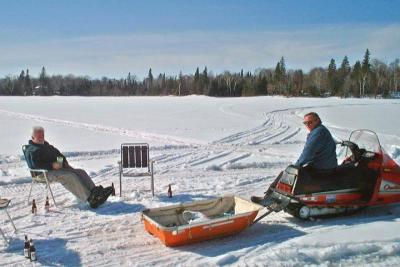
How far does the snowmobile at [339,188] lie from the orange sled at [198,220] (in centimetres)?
42

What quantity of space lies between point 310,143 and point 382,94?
82.8 meters

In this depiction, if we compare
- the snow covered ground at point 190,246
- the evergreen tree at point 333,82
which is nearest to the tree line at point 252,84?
the evergreen tree at point 333,82

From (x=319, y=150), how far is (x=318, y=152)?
0.11 feet

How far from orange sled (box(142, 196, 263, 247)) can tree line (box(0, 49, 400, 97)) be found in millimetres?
75901

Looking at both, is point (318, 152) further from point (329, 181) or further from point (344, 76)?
point (344, 76)

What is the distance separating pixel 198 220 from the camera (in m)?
6.28

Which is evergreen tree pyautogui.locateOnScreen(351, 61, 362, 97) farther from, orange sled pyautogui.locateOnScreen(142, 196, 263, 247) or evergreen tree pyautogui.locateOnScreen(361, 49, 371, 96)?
orange sled pyautogui.locateOnScreen(142, 196, 263, 247)

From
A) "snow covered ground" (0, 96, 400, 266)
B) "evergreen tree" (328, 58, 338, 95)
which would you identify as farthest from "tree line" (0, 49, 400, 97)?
"snow covered ground" (0, 96, 400, 266)

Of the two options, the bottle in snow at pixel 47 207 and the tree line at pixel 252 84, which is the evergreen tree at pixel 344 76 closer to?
the tree line at pixel 252 84

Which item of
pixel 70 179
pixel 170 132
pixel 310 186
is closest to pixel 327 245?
pixel 310 186

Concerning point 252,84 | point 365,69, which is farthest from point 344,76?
point 252,84

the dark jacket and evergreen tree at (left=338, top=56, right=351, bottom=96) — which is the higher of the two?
evergreen tree at (left=338, top=56, right=351, bottom=96)

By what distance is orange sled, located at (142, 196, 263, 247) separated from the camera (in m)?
5.82

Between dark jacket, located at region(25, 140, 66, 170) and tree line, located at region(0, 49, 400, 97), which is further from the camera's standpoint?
tree line, located at region(0, 49, 400, 97)
